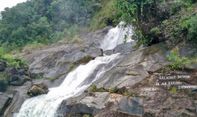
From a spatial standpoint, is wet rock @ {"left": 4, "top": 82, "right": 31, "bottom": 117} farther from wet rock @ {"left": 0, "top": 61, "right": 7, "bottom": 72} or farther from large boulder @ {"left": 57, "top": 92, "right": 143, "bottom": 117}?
large boulder @ {"left": 57, "top": 92, "right": 143, "bottom": 117}

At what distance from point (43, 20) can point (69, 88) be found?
25543 mm

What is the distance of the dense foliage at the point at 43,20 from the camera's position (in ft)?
160

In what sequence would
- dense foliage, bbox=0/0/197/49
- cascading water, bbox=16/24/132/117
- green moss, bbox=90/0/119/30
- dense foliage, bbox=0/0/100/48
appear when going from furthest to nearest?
dense foliage, bbox=0/0/100/48 < dense foliage, bbox=0/0/197/49 < green moss, bbox=90/0/119/30 < cascading water, bbox=16/24/132/117

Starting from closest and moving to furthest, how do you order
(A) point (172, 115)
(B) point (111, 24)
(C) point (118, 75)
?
(A) point (172, 115) → (C) point (118, 75) → (B) point (111, 24)

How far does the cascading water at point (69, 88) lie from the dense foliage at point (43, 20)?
18435 millimetres

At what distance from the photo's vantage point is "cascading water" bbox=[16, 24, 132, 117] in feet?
75.2

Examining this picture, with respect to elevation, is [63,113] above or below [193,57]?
below

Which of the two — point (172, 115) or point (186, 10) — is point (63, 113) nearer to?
point (172, 115)

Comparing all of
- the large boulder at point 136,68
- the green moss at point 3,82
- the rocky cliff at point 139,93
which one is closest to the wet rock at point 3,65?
the green moss at point 3,82

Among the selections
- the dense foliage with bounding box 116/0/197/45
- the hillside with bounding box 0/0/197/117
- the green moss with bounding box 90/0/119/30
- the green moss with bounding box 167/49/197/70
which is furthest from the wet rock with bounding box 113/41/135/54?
the green moss with bounding box 167/49/197/70

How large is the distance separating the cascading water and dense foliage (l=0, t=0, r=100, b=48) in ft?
60.5

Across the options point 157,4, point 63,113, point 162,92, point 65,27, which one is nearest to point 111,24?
point 65,27

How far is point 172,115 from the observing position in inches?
651

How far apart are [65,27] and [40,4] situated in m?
7.53
